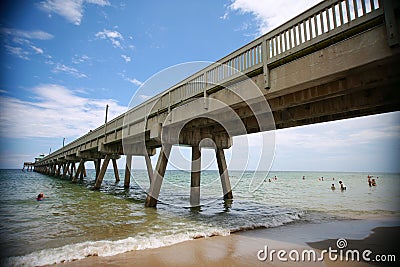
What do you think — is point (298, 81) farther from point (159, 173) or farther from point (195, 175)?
point (195, 175)

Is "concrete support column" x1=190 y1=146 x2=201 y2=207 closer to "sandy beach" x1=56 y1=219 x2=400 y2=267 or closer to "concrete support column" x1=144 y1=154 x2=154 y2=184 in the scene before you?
"sandy beach" x1=56 y1=219 x2=400 y2=267

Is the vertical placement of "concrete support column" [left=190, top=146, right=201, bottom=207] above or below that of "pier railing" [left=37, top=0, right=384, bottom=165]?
below

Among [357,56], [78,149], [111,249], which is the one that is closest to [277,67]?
[357,56]

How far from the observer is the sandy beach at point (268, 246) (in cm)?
544

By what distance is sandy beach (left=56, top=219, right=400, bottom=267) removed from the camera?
214 inches

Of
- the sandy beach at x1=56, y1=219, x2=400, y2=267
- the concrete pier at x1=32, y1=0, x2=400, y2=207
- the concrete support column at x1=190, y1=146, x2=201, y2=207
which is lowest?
the sandy beach at x1=56, y1=219, x2=400, y2=267

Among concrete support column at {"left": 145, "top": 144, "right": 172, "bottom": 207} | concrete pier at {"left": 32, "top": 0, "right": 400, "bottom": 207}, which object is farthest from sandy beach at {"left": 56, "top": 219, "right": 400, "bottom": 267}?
concrete support column at {"left": 145, "top": 144, "right": 172, "bottom": 207}

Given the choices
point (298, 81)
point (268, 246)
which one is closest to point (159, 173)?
point (268, 246)

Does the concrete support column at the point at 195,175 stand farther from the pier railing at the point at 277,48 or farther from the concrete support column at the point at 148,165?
the concrete support column at the point at 148,165

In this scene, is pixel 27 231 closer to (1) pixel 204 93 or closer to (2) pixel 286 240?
(1) pixel 204 93

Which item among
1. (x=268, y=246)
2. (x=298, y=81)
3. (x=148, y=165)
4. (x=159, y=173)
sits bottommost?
(x=268, y=246)

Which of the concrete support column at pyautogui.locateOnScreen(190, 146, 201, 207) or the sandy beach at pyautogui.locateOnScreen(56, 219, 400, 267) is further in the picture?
the concrete support column at pyautogui.locateOnScreen(190, 146, 201, 207)

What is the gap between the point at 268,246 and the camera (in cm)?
669

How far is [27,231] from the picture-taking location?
28.6ft
